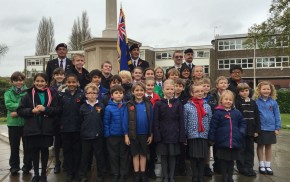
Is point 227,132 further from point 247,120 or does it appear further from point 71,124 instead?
point 71,124

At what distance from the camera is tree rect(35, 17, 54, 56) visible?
48.3 meters

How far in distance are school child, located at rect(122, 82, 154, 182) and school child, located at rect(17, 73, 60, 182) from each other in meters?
1.19

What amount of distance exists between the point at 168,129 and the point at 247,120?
1.62 m

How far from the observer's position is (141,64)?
7.43 metres

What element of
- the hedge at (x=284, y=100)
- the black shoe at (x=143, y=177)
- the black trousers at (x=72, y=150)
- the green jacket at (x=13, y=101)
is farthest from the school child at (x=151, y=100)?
the hedge at (x=284, y=100)

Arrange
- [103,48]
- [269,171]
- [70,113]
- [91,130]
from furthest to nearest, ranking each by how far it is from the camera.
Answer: [103,48]
[269,171]
[70,113]
[91,130]

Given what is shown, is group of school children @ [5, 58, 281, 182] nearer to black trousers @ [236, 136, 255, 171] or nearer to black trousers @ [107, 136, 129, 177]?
black trousers @ [107, 136, 129, 177]

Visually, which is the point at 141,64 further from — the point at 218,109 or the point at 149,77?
the point at 218,109

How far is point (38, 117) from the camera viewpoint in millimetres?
4922

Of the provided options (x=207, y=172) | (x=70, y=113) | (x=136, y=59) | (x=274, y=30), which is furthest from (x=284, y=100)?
(x=70, y=113)

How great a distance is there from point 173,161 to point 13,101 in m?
3.06

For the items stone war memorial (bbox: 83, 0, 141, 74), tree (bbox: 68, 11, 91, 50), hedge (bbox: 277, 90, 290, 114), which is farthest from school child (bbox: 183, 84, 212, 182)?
tree (bbox: 68, 11, 91, 50)

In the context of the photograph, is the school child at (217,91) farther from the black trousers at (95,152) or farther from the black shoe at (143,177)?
the black trousers at (95,152)

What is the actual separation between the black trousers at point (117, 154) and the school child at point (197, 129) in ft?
3.54
